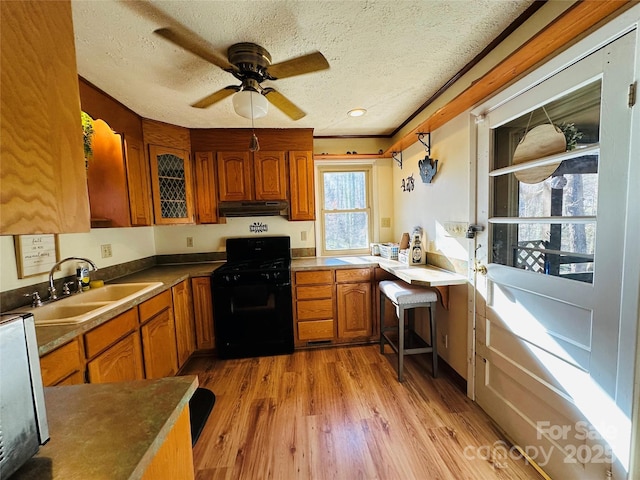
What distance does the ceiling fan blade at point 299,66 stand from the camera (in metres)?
1.29

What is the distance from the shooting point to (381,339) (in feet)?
8.80

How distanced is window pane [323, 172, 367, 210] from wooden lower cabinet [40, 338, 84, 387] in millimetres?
2613

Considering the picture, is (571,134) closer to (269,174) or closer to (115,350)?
(269,174)

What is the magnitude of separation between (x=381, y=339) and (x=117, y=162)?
9.51 feet

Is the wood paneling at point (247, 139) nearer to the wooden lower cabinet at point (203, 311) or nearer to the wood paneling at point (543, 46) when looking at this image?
the wooden lower cabinet at point (203, 311)

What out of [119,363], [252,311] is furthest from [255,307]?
[119,363]

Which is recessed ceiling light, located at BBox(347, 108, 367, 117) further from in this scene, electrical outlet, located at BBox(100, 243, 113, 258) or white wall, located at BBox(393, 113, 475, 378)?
electrical outlet, located at BBox(100, 243, 113, 258)

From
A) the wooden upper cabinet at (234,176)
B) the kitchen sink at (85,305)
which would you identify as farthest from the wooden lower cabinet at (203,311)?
the wooden upper cabinet at (234,176)

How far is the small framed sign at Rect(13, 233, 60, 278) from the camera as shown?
1587 millimetres

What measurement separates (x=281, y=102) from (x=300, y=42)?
1.19 feet

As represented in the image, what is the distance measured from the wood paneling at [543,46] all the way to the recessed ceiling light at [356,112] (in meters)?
0.81

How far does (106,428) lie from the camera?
606 mm

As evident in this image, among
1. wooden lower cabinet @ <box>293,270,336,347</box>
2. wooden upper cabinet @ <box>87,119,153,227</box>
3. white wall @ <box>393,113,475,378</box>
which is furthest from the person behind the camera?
wooden lower cabinet @ <box>293,270,336,347</box>

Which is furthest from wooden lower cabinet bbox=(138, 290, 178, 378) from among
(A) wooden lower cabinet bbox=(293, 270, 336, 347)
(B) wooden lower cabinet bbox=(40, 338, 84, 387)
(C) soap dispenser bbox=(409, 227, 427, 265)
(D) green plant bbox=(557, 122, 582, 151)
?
(D) green plant bbox=(557, 122, 582, 151)
